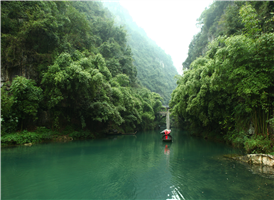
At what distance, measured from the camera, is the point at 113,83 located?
2356cm

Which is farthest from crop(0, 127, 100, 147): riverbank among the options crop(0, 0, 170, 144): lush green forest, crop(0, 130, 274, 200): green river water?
crop(0, 130, 274, 200): green river water

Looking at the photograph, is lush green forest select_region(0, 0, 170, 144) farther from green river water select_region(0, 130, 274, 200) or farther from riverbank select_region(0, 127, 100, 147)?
green river water select_region(0, 130, 274, 200)

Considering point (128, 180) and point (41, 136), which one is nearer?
point (128, 180)

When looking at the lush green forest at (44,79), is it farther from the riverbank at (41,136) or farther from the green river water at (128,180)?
the green river water at (128,180)

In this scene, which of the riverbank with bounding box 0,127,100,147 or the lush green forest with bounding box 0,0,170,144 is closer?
the riverbank with bounding box 0,127,100,147

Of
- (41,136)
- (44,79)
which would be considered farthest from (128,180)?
(44,79)

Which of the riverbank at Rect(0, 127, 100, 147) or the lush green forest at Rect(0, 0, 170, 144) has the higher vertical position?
the lush green forest at Rect(0, 0, 170, 144)

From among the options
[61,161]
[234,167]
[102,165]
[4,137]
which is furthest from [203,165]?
[4,137]

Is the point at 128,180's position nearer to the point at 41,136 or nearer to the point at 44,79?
the point at 41,136

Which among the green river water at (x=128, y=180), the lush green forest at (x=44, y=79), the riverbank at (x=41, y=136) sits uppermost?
the lush green forest at (x=44, y=79)

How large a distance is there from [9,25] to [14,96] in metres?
7.02

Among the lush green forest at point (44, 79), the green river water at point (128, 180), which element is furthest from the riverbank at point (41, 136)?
the green river water at point (128, 180)

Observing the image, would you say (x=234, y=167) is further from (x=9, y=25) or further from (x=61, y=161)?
(x=9, y=25)

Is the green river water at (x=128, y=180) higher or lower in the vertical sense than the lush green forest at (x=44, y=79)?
lower
